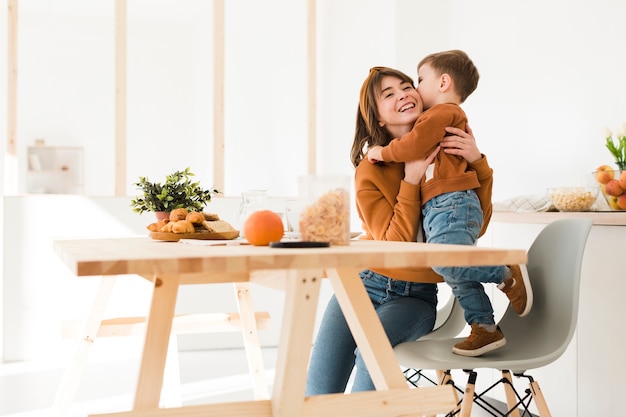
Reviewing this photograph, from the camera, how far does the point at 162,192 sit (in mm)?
2309

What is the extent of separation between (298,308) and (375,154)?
2.51 feet

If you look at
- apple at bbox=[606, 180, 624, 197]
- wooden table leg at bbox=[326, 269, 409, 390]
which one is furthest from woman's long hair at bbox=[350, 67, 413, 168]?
apple at bbox=[606, 180, 624, 197]

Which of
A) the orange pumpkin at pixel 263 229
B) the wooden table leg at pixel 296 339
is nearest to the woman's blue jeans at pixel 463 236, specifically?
the orange pumpkin at pixel 263 229

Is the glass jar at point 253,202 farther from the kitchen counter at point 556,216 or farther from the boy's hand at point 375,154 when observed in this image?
the kitchen counter at point 556,216

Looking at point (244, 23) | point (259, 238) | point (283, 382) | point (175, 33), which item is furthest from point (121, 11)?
point (175, 33)

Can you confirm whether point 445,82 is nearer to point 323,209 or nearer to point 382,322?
point 382,322

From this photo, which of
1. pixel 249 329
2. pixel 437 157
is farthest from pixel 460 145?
pixel 249 329

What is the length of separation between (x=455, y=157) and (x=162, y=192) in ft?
3.15

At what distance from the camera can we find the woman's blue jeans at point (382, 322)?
1.90 m

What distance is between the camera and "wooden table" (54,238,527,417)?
1103mm

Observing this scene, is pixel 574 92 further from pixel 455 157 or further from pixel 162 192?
pixel 162 192

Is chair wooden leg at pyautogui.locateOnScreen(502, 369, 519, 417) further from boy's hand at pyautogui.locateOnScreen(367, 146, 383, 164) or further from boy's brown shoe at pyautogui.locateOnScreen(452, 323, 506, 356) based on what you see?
boy's hand at pyautogui.locateOnScreen(367, 146, 383, 164)

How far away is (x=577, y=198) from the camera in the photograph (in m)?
2.51

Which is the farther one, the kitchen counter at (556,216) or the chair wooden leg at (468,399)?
the kitchen counter at (556,216)
